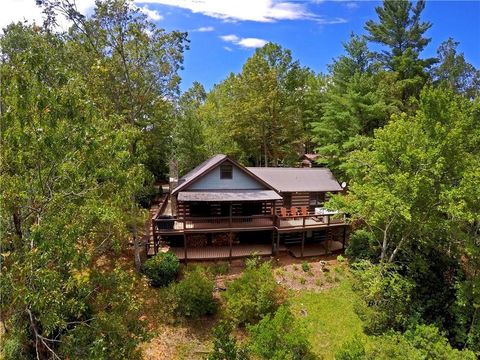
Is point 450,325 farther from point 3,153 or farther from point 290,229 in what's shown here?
point 3,153

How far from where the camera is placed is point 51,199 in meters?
8.87

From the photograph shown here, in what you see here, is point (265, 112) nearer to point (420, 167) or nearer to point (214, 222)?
point (214, 222)

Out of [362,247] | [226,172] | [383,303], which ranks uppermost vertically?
[226,172]

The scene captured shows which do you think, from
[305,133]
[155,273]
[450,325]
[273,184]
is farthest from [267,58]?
[450,325]

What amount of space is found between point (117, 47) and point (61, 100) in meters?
10.1

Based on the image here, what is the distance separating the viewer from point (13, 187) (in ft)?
26.8

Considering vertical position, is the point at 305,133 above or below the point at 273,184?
above

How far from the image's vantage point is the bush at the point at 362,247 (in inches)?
828

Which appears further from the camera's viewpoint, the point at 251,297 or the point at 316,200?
the point at 316,200

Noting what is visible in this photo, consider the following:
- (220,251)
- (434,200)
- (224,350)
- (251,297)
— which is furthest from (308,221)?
(224,350)

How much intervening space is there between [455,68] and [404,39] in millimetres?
17966

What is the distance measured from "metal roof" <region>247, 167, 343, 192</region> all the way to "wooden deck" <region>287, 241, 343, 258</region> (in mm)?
4151

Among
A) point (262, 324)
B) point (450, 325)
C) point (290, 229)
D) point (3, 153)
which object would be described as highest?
point (3, 153)

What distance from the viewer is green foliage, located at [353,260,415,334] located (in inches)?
650
